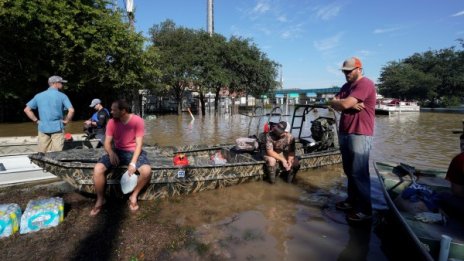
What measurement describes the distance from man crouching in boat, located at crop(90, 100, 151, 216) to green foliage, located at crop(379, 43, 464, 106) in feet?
203

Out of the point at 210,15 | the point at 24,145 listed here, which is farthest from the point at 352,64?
the point at 210,15

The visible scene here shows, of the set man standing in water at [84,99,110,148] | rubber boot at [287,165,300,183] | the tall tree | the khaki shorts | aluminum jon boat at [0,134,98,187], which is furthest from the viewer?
the tall tree

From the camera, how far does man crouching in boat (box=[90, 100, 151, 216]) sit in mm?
4824

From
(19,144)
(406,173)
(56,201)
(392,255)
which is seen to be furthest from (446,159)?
(19,144)

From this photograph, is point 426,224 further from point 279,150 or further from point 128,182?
point 128,182

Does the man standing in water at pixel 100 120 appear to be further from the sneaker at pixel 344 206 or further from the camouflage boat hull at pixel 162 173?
the sneaker at pixel 344 206

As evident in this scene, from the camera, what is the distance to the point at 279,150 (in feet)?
22.2

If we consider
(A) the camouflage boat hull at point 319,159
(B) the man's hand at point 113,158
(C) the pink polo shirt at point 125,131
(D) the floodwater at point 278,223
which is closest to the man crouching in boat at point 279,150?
(D) the floodwater at point 278,223

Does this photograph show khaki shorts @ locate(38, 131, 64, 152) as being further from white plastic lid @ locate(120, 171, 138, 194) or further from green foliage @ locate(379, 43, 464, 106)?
green foliage @ locate(379, 43, 464, 106)

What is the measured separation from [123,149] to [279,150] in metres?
3.33

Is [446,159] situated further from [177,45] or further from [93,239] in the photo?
[177,45]

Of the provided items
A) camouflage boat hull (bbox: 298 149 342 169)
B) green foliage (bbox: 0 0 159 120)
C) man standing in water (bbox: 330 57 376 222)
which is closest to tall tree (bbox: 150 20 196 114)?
green foliage (bbox: 0 0 159 120)

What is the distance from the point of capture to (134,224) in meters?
4.57

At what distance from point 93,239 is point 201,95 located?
30.3 metres
